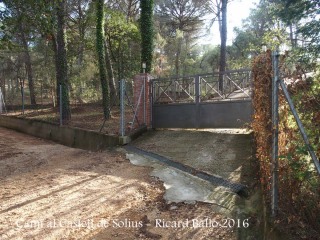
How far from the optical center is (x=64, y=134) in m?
11.7

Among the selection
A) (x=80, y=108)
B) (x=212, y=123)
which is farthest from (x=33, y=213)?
(x=80, y=108)

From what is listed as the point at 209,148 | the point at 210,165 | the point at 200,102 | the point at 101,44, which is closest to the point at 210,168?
the point at 210,165

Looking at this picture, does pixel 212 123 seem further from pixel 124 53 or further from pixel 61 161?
pixel 124 53

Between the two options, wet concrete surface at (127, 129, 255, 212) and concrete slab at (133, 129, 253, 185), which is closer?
wet concrete surface at (127, 129, 255, 212)

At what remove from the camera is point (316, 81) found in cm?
274

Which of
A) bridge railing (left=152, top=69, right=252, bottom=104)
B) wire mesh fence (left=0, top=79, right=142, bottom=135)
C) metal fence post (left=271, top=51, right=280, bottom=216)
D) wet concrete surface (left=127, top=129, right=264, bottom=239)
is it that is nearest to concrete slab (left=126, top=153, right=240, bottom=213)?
wet concrete surface (left=127, top=129, right=264, bottom=239)

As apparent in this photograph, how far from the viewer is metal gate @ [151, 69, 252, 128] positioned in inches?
332

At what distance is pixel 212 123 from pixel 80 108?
387 inches

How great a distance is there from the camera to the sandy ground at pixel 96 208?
3600mm

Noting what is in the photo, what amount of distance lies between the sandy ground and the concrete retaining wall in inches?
90.7

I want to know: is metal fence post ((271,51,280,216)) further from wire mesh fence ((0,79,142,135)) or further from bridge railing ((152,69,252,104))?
wire mesh fence ((0,79,142,135))

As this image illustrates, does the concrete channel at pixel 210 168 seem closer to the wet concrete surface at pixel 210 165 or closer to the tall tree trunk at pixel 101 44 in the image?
Answer: the wet concrete surface at pixel 210 165

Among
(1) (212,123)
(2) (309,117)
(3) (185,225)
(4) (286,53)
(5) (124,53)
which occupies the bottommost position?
(3) (185,225)

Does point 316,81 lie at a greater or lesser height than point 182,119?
greater
